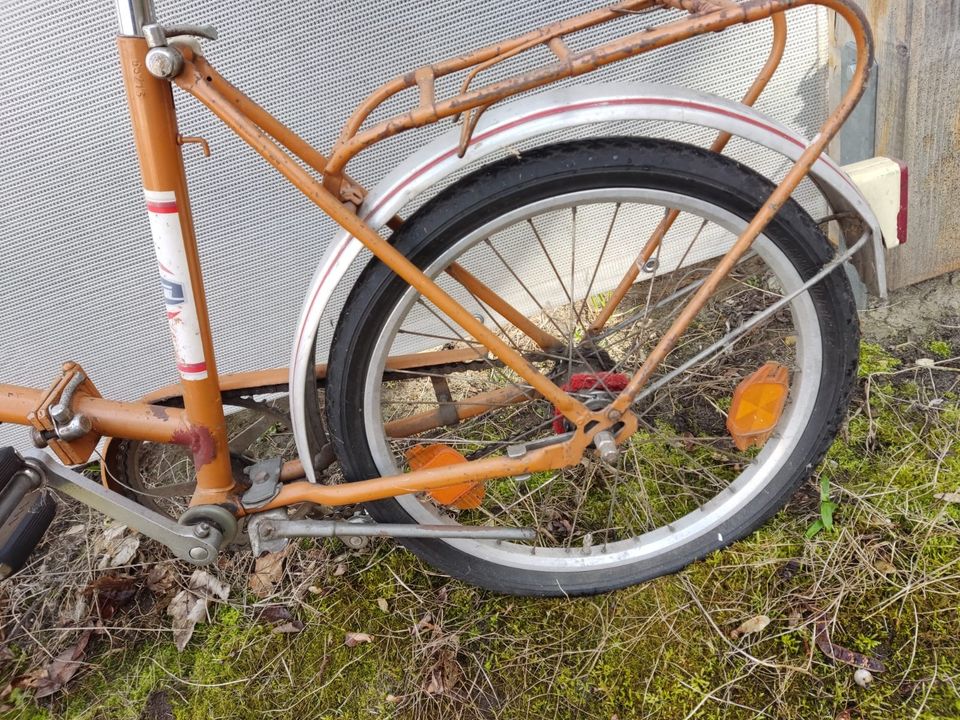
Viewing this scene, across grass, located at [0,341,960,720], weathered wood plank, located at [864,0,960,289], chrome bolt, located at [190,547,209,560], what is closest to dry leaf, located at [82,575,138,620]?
grass, located at [0,341,960,720]

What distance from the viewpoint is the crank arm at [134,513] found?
1.35 m

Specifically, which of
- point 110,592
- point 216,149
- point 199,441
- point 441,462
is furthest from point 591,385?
point 110,592

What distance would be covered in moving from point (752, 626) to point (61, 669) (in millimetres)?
1531

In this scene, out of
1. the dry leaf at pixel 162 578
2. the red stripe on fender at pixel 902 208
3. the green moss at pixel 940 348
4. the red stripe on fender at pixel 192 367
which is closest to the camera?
the red stripe on fender at pixel 192 367

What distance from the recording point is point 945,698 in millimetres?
1271

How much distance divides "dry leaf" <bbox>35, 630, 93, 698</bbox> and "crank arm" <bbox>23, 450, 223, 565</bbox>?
505 mm

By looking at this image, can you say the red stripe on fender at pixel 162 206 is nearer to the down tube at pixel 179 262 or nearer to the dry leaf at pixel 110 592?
the down tube at pixel 179 262

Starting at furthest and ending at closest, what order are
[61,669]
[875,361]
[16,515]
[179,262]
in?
[875,361] → [61,669] → [16,515] → [179,262]

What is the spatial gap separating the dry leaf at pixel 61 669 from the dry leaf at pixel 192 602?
0.67 ft

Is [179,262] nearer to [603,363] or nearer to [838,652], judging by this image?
[603,363]

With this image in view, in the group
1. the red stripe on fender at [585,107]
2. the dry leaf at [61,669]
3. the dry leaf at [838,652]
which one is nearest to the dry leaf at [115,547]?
the dry leaf at [61,669]

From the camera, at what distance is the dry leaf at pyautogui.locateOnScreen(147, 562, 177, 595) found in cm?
174

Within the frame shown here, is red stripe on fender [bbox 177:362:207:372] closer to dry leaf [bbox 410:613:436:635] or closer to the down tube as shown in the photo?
the down tube

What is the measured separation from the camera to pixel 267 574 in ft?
5.65
